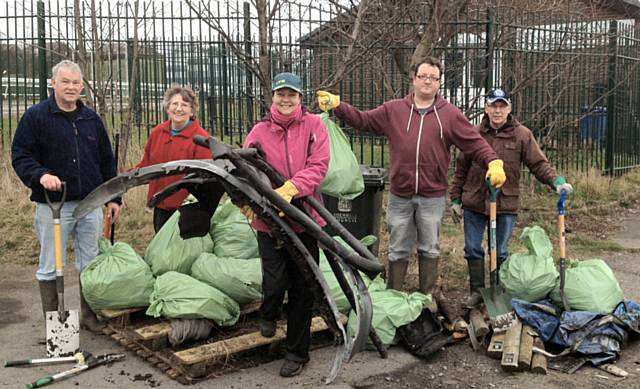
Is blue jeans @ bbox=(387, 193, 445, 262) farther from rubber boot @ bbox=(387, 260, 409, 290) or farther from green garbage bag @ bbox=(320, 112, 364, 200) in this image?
green garbage bag @ bbox=(320, 112, 364, 200)

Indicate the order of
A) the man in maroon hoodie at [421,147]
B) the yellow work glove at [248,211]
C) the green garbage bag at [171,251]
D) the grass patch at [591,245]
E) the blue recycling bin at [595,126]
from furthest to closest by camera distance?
1. the blue recycling bin at [595,126]
2. the grass patch at [591,245]
3. the green garbage bag at [171,251]
4. the man in maroon hoodie at [421,147]
5. the yellow work glove at [248,211]

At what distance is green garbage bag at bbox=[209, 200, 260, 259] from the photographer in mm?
5031

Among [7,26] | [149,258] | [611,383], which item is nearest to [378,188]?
[149,258]

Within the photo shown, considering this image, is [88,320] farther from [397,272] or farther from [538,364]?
[538,364]

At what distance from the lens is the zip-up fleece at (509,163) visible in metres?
5.11

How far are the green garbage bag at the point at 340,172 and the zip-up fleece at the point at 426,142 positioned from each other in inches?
13.1

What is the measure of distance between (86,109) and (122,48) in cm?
512

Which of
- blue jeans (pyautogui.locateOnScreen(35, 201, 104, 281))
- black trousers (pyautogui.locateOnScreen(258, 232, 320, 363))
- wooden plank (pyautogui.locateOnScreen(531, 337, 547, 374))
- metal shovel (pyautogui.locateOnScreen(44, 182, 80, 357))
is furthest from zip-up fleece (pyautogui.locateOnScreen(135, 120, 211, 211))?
wooden plank (pyautogui.locateOnScreen(531, 337, 547, 374))

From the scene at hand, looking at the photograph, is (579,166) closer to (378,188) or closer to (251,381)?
(378,188)

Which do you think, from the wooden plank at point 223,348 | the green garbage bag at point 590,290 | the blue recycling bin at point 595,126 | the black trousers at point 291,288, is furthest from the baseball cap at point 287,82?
the blue recycling bin at point 595,126

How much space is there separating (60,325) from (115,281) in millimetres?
444

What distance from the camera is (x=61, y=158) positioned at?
170 inches

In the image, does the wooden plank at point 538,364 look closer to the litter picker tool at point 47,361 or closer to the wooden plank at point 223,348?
the wooden plank at point 223,348

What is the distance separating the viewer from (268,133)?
4.00 meters
